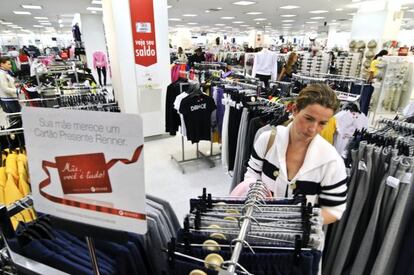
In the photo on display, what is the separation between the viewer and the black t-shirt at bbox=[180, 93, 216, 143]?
359cm

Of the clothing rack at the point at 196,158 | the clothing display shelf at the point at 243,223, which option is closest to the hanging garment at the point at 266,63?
the clothing rack at the point at 196,158

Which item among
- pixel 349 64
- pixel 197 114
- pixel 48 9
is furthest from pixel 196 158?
pixel 48 9

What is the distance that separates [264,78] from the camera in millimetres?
6730

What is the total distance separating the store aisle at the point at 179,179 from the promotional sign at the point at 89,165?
254 centimetres

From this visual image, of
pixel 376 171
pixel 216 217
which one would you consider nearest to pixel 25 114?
pixel 216 217

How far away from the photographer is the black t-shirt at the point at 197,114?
141 inches

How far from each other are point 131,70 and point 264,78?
3412mm

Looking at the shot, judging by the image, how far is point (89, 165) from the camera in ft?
2.15

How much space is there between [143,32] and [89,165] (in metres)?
4.91

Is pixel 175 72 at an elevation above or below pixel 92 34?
below

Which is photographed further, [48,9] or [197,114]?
[48,9]

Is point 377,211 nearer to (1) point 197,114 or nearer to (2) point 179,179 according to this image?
(1) point 197,114

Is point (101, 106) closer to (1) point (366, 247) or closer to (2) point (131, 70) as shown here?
(2) point (131, 70)

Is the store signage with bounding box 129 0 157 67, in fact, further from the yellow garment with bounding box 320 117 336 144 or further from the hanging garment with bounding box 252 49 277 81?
the yellow garment with bounding box 320 117 336 144
